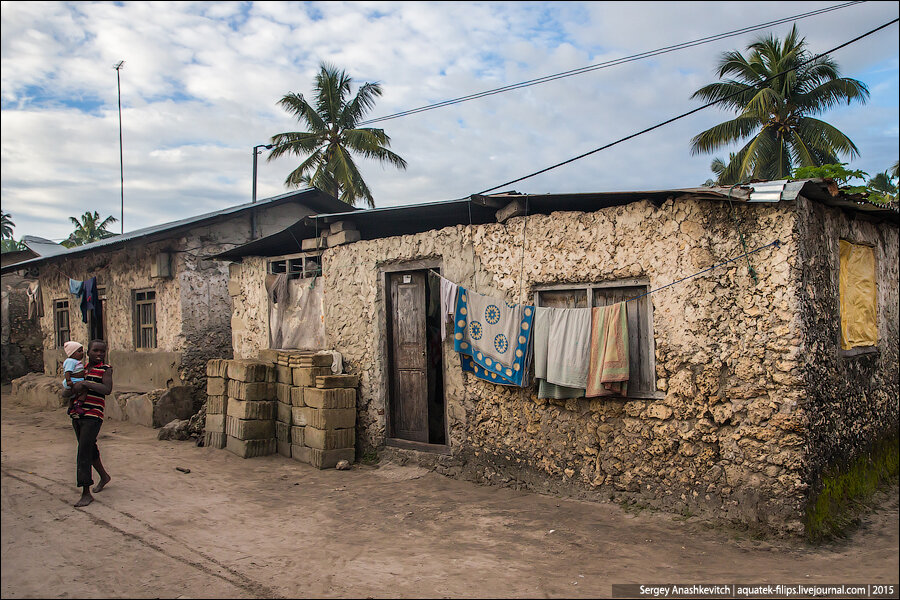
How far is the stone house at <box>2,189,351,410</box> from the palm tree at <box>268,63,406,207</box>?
744cm

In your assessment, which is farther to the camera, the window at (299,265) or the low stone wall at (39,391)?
the low stone wall at (39,391)

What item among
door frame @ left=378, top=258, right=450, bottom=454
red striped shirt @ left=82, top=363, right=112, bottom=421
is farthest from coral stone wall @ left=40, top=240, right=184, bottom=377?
red striped shirt @ left=82, top=363, right=112, bottom=421

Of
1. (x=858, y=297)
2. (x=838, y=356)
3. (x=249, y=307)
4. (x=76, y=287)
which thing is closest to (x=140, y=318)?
(x=76, y=287)

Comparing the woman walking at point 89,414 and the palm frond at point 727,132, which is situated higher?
the palm frond at point 727,132

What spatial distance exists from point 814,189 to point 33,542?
6.99 meters

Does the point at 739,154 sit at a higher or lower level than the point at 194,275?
higher

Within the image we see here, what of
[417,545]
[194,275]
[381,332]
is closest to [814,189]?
[417,545]

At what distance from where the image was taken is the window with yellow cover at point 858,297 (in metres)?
5.98

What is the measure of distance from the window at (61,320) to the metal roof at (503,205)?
718 centimetres

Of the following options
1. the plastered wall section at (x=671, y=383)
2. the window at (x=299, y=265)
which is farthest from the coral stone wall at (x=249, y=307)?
the plastered wall section at (x=671, y=383)

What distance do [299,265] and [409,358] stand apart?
2.61m

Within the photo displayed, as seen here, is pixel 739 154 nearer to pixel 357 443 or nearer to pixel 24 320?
pixel 357 443

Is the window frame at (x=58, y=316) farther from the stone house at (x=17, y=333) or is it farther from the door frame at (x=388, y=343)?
the door frame at (x=388, y=343)

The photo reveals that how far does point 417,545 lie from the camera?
16.3 ft
